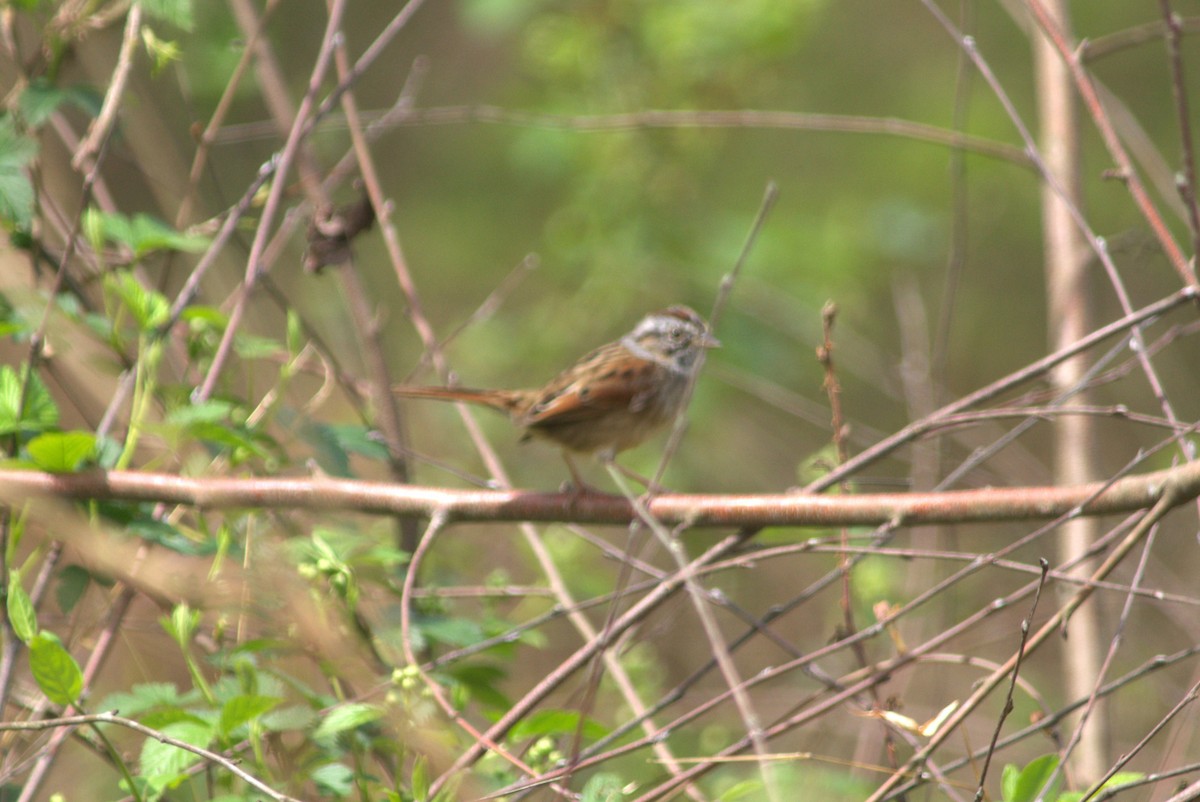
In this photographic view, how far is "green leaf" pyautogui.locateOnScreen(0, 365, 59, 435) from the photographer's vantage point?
8.00ft

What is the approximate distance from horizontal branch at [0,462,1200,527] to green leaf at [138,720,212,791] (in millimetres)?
500

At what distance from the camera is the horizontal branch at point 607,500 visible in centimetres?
226

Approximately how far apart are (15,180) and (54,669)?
1093 millimetres

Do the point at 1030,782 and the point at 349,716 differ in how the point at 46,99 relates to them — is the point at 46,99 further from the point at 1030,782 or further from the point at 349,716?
the point at 1030,782

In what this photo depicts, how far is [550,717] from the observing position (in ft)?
7.27

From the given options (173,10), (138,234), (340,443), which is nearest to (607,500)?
(340,443)

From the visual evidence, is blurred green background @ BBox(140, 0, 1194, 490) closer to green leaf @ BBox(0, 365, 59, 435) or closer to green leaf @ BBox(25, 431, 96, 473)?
green leaf @ BBox(0, 365, 59, 435)

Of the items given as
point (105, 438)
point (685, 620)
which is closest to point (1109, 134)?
point (105, 438)

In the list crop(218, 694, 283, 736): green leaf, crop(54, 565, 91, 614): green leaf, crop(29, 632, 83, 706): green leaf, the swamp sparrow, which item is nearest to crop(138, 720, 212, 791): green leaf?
crop(218, 694, 283, 736): green leaf

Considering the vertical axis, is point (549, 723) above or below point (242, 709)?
below

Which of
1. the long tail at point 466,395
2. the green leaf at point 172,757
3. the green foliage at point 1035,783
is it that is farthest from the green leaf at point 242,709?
the long tail at point 466,395

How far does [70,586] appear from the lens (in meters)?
2.34

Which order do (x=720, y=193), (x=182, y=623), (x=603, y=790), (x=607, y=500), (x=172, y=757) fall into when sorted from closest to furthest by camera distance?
(x=603, y=790) → (x=172, y=757) → (x=182, y=623) → (x=607, y=500) → (x=720, y=193)

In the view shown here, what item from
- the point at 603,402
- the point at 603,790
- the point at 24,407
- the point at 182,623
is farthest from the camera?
the point at 603,402
